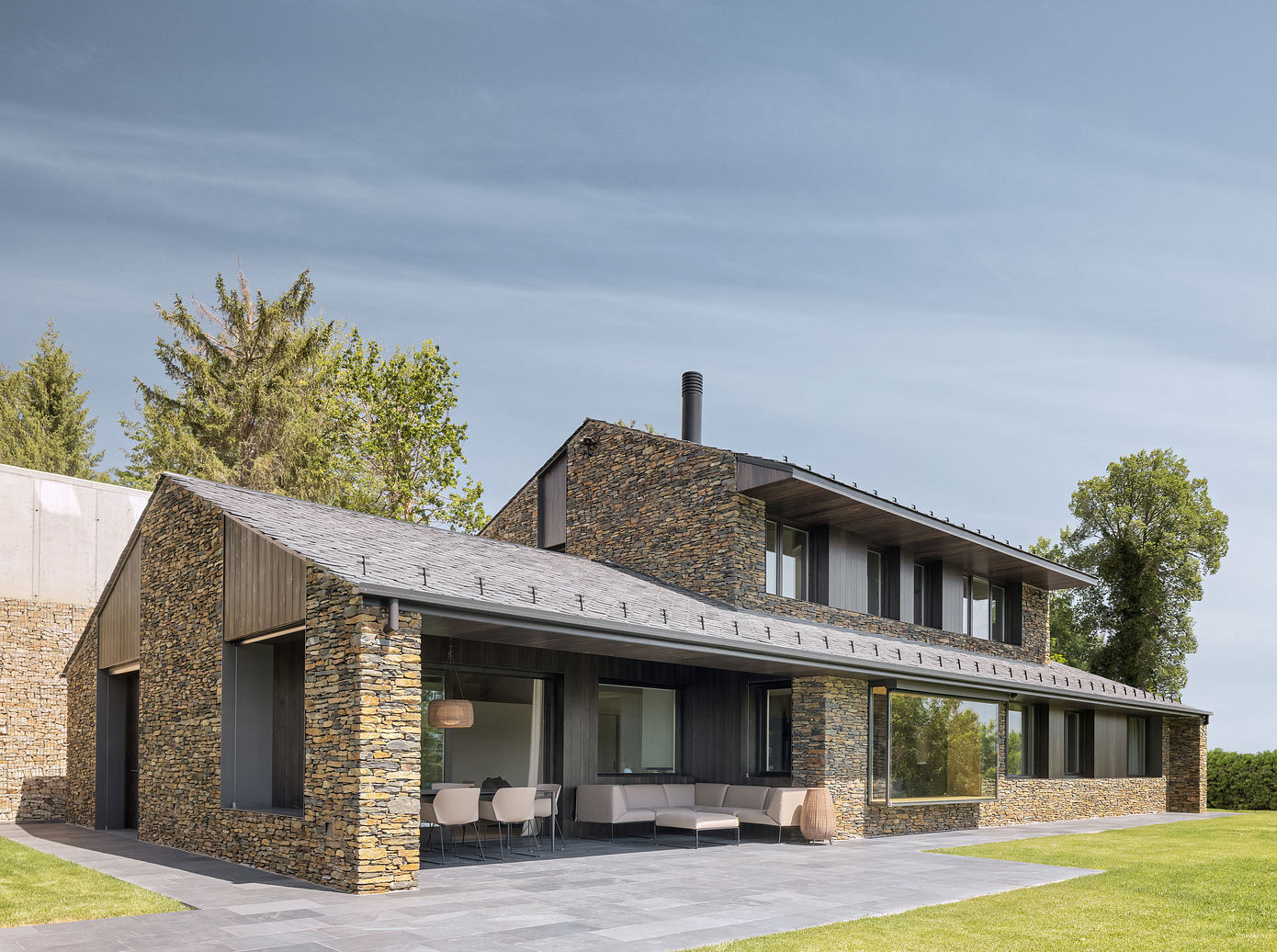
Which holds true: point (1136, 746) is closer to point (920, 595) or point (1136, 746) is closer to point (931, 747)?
point (920, 595)

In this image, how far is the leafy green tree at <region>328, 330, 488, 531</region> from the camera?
28.7 m

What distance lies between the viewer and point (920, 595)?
20594mm

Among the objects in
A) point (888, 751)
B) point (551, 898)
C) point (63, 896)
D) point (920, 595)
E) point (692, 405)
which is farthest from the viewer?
point (920, 595)

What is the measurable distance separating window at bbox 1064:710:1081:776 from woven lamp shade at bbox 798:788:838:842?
422 inches

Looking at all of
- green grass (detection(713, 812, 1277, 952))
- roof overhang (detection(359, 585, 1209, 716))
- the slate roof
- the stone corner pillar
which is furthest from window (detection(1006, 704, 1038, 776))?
green grass (detection(713, 812, 1277, 952))

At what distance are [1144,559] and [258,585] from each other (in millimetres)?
32693

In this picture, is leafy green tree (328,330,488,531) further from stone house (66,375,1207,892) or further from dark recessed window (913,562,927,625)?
dark recessed window (913,562,927,625)

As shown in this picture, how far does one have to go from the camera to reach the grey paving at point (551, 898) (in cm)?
693

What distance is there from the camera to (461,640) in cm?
1320

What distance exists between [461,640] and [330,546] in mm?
2993

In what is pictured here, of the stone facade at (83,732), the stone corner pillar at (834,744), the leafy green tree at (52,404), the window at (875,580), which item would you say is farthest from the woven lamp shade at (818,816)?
the leafy green tree at (52,404)

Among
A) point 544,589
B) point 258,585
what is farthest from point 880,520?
point 258,585

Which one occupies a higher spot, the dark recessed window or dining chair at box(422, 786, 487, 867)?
the dark recessed window

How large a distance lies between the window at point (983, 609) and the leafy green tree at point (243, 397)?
1663 cm
